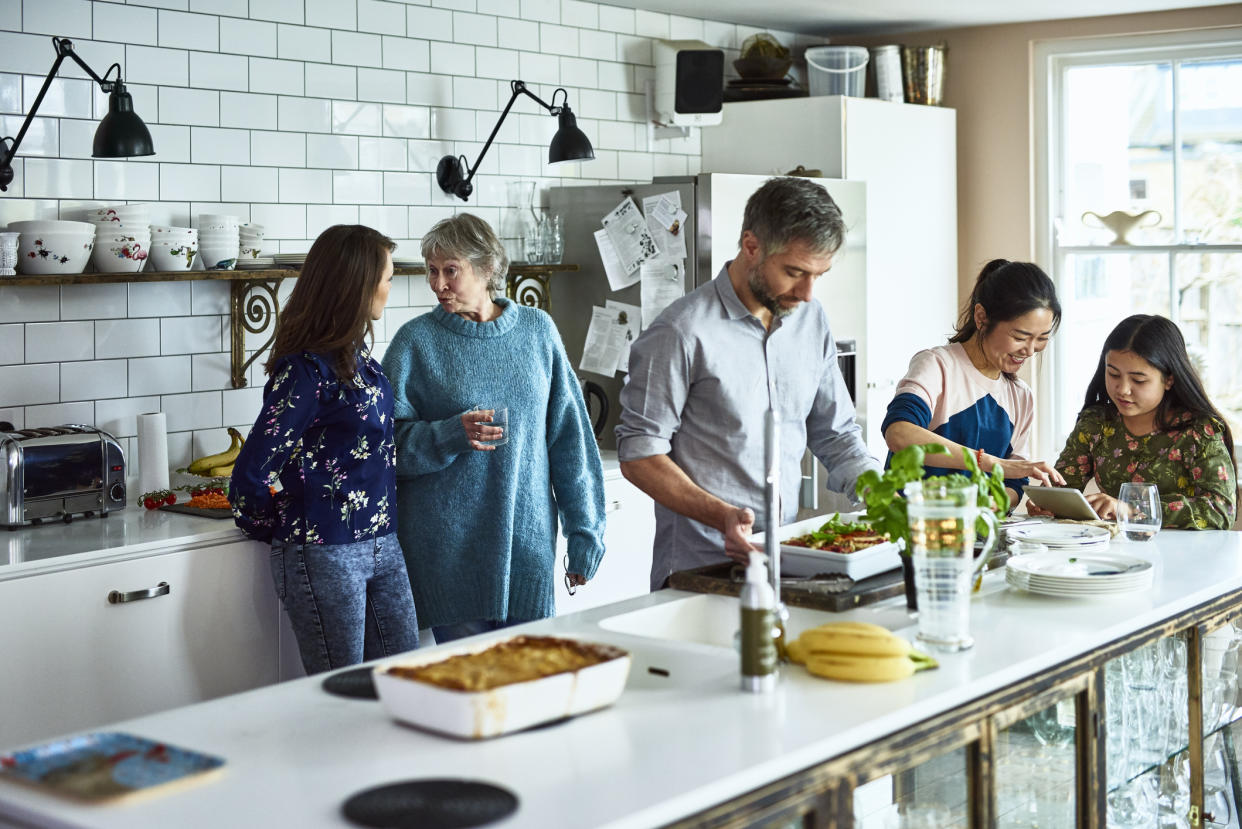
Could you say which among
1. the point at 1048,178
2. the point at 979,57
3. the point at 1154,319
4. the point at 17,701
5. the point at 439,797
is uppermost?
the point at 979,57

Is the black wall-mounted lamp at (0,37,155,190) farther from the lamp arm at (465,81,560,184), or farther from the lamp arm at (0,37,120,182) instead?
the lamp arm at (465,81,560,184)

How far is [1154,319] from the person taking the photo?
3340mm

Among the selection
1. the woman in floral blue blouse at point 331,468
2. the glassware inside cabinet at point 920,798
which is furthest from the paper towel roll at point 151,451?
the glassware inside cabinet at point 920,798

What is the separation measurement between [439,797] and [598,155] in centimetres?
384

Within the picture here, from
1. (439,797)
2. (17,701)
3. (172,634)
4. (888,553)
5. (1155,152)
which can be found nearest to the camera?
(439,797)

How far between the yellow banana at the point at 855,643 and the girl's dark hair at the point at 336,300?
4.62ft

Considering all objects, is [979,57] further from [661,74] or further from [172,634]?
[172,634]

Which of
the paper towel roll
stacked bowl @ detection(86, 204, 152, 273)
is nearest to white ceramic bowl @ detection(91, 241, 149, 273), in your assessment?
stacked bowl @ detection(86, 204, 152, 273)

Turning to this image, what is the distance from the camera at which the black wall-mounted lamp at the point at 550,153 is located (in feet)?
14.8

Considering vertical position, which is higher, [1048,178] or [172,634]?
[1048,178]

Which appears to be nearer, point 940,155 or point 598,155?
point 598,155

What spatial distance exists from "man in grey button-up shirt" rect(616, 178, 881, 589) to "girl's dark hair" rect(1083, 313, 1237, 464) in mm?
838

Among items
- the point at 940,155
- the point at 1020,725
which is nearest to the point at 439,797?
the point at 1020,725

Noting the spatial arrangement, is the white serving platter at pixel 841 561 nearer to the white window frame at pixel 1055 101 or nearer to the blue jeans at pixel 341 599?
the blue jeans at pixel 341 599
